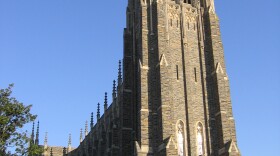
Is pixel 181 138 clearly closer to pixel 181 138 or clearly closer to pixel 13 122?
pixel 181 138

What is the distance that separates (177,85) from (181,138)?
4455mm

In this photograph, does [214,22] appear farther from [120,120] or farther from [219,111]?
[120,120]

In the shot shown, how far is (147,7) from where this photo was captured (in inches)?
1460

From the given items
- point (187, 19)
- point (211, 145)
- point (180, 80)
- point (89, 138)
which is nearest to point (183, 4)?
point (187, 19)

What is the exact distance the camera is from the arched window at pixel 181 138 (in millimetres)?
31908

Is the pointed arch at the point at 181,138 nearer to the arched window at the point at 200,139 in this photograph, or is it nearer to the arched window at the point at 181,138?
the arched window at the point at 181,138

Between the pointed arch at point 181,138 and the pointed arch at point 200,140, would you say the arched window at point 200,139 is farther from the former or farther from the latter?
the pointed arch at point 181,138

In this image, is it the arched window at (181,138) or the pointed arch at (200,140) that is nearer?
the arched window at (181,138)

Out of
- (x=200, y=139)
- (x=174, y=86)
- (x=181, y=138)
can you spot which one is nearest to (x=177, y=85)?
(x=174, y=86)

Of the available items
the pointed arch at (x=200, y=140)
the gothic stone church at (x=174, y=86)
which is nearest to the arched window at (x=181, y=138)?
the gothic stone church at (x=174, y=86)

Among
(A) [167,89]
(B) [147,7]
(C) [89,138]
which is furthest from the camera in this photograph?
(C) [89,138]

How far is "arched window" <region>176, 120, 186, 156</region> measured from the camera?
31.9 metres

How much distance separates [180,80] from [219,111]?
161 inches

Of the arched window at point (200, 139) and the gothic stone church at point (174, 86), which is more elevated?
the gothic stone church at point (174, 86)
